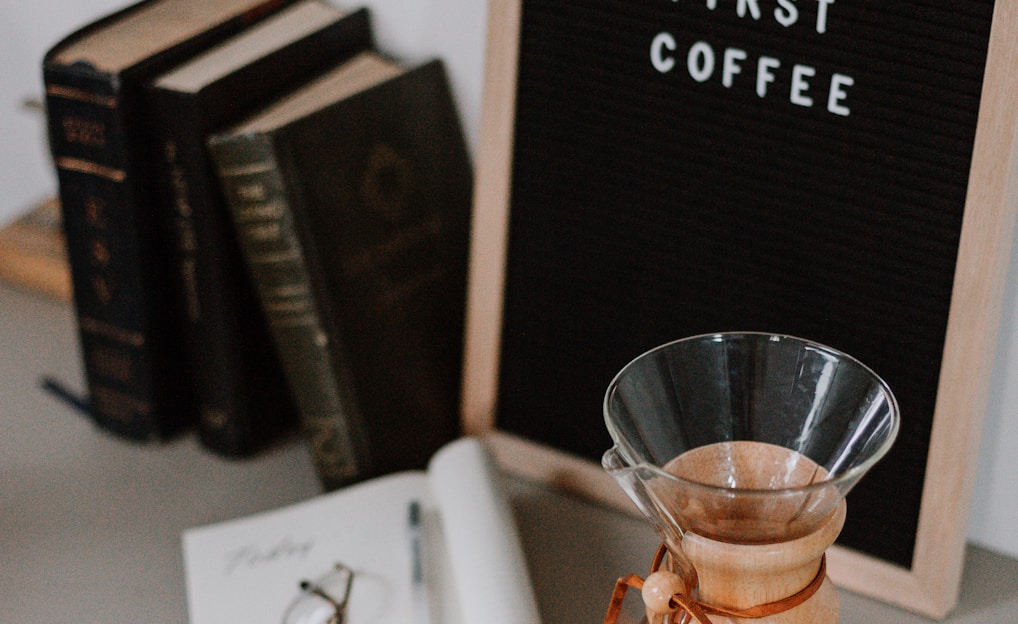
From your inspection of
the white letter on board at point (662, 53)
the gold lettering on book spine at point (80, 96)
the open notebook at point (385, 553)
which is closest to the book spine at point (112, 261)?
the gold lettering on book spine at point (80, 96)

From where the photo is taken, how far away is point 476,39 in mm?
836

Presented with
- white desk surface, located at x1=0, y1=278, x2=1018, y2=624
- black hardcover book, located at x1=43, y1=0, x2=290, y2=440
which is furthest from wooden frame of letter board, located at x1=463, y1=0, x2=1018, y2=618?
black hardcover book, located at x1=43, y1=0, x2=290, y2=440

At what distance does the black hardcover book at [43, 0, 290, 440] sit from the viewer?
0.76 metres

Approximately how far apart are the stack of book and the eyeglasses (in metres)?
0.10

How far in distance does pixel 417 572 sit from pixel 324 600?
60 millimetres

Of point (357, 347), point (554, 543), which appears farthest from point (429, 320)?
point (554, 543)

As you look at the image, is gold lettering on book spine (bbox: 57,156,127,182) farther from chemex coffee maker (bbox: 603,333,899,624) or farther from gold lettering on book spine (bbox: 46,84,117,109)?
chemex coffee maker (bbox: 603,333,899,624)

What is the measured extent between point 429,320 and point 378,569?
20 centimetres

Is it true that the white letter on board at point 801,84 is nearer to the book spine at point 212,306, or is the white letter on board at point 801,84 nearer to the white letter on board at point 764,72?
the white letter on board at point 764,72

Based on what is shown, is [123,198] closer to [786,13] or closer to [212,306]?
[212,306]

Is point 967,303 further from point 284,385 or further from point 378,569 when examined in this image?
point 284,385

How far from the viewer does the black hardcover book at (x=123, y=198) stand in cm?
76

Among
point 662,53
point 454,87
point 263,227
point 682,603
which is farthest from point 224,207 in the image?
point 682,603

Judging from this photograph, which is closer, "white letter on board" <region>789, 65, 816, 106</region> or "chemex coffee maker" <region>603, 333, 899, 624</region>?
"chemex coffee maker" <region>603, 333, 899, 624</region>
